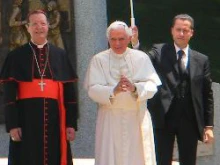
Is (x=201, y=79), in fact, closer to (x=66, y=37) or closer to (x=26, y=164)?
(x=26, y=164)

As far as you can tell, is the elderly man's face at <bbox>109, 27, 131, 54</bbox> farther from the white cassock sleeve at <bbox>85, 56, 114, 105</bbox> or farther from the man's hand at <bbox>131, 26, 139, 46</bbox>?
the man's hand at <bbox>131, 26, 139, 46</bbox>

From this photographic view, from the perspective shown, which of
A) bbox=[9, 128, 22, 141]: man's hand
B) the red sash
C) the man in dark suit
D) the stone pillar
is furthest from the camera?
the stone pillar

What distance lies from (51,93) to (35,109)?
0.63 feet

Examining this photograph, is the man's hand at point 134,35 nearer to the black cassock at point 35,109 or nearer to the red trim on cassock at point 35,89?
the black cassock at point 35,109

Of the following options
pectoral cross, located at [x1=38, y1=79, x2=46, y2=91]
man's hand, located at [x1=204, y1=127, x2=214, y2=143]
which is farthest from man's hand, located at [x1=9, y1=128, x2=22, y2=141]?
man's hand, located at [x1=204, y1=127, x2=214, y2=143]

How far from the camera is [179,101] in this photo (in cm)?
649

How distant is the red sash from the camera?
6055 mm

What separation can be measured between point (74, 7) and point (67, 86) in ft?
10.4

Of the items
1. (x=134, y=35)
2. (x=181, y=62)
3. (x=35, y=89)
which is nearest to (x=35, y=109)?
(x=35, y=89)

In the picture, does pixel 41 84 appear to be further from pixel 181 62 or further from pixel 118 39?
pixel 181 62

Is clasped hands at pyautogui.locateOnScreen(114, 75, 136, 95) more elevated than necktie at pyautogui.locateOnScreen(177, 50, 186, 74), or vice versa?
necktie at pyautogui.locateOnScreen(177, 50, 186, 74)

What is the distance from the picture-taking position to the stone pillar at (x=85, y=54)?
912cm

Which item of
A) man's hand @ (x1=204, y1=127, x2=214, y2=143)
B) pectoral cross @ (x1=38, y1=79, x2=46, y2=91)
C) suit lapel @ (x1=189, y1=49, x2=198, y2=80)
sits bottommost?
man's hand @ (x1=204, y1=127, x2=214, y2=143)

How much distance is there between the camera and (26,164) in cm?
606
